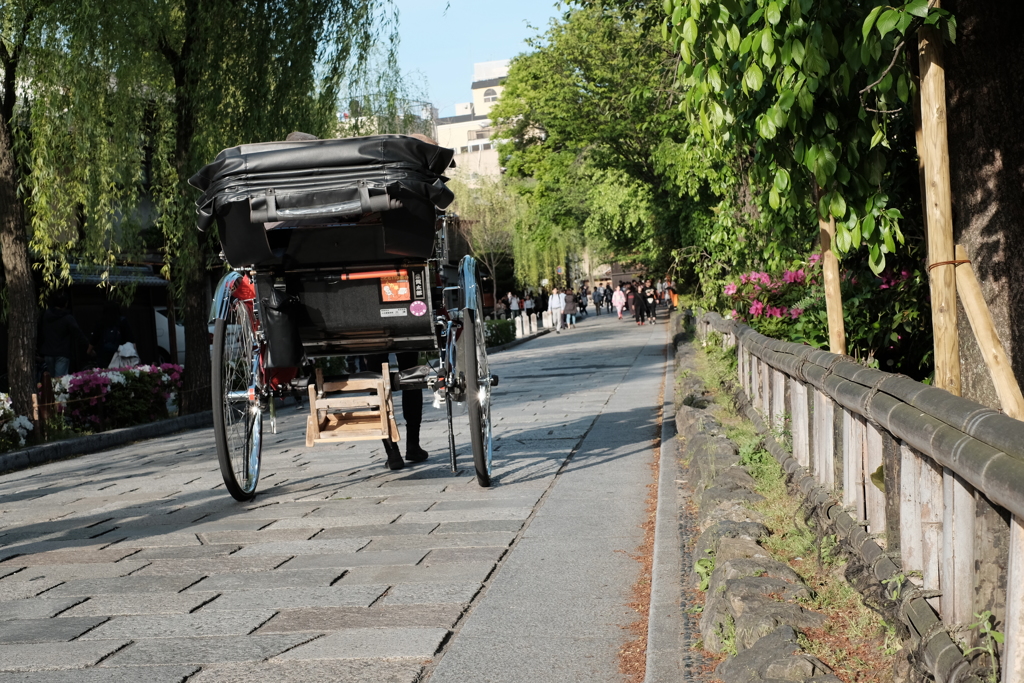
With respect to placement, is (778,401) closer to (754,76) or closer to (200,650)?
(754,76)

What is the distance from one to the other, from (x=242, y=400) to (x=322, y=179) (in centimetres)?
171

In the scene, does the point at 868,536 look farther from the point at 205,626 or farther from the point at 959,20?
the point at 959,20

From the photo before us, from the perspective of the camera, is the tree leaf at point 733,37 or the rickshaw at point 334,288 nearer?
the tree leaf at point 733,37

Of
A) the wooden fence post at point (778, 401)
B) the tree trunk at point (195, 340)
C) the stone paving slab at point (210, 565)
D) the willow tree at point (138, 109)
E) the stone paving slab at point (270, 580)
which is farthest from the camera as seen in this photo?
the tree trunk at point (195, 340)

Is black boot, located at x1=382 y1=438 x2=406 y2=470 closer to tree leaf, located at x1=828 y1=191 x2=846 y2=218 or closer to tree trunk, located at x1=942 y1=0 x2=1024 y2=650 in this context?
tree leaf, located at x1=828 y1=191 x2=846 y2=218

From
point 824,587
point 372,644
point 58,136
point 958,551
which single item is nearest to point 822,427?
point 824,587

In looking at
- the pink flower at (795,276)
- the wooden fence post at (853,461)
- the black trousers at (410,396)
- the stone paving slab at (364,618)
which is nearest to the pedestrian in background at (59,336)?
the black trousers at (410,396)

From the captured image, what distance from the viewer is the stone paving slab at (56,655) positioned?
4141 millimetres

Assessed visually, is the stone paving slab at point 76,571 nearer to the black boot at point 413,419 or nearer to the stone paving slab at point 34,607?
the stone paving slab at point 34,607

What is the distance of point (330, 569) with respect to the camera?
5.51 m

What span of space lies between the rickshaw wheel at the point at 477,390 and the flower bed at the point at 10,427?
6.44m

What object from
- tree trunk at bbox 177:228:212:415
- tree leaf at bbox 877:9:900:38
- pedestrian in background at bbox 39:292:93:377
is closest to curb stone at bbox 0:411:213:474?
tree trunk at bbox 177:228:212:415

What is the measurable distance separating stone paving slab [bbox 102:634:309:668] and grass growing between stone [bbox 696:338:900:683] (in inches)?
78.3

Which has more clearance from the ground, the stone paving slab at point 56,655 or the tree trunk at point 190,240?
the tree trunk at point 190,240
